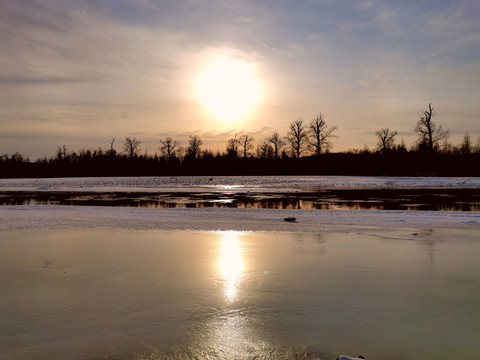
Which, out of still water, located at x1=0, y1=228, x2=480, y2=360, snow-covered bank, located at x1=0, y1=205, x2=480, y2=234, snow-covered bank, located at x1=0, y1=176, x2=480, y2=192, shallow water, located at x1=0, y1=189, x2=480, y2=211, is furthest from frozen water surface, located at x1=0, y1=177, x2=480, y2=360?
snow-covered bank, located at x1=0, y1=176, x2=480, y2=192

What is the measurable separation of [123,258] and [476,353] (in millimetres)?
5836

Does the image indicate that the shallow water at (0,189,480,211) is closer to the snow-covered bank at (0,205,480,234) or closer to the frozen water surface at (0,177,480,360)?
the snow-covered bank at (0,205,480,234)

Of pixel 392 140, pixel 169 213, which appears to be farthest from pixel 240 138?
pixel 169 213

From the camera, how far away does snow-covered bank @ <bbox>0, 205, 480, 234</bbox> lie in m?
11.8

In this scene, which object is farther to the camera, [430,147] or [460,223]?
[430,147]

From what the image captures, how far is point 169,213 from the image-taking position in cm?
1527

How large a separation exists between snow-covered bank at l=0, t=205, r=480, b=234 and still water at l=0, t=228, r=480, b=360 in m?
2.89

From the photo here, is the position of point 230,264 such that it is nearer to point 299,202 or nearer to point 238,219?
point 238,219

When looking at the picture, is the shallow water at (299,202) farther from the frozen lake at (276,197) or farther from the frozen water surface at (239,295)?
the frozen water surface at (239,295)

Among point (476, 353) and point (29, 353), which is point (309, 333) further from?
point (29, 353)

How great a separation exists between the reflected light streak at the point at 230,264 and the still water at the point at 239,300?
0.06ft

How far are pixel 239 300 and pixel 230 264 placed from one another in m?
1.95

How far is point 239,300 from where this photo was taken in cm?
518

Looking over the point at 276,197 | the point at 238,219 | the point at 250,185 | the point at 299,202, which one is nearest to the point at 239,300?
the point at 238,219
